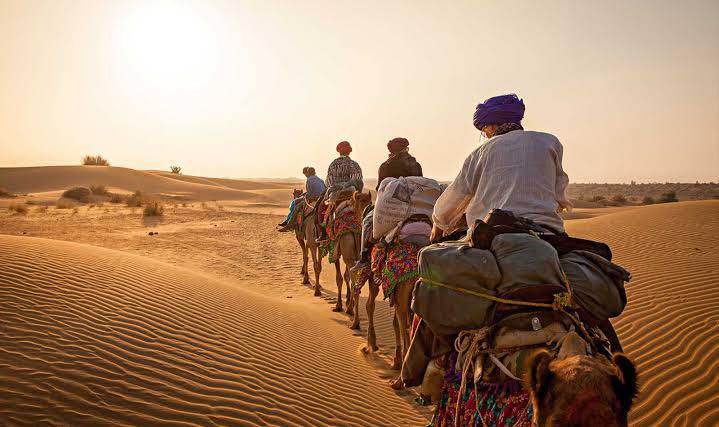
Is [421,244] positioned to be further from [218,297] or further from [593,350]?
[218,297]

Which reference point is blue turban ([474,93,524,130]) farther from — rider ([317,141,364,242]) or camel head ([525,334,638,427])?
rider ([317,141,364,242])

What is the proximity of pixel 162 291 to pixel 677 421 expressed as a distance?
6841 millimetres

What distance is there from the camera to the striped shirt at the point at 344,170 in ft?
29.7

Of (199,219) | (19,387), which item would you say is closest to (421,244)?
(19,387)

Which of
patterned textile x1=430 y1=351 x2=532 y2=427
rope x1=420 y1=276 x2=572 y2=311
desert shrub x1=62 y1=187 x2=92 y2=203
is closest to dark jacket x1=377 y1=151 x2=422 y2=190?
patterned textile x1=430 y1=351 x2=532 y2=427

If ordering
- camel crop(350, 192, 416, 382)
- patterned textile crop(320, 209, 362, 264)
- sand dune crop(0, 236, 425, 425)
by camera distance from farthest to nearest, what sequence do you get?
patterned textile crop(320, 209, 362, 264), camel crop(350, 192, 416, 382), sand dune crop(0, 236, 425, 425)

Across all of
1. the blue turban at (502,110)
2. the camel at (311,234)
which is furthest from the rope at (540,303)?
the camel at (311,234)

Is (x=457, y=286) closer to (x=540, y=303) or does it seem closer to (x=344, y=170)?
(x=540, y=303)

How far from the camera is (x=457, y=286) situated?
220 centimetres

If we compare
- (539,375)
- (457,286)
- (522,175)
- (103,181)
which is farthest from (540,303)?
(103,181)

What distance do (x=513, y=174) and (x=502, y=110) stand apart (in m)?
0.58

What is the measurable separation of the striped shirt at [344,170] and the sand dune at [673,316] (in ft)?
18.5

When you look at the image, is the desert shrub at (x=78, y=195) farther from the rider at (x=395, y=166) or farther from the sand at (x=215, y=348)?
the rider at (x=395, y=166)

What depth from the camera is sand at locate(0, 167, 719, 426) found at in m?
3.78
